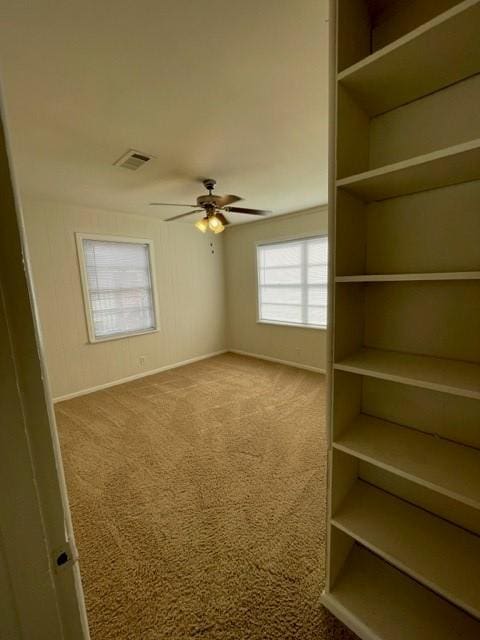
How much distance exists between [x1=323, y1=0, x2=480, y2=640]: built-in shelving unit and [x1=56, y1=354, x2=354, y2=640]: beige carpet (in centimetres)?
31

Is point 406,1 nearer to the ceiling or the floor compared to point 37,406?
nearer to the ceiling

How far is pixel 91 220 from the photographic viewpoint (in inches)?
147

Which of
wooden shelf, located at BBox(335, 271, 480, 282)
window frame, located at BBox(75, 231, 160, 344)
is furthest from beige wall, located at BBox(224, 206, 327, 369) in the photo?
wooden shelf, located at BBox(335, 271, 480, 282)

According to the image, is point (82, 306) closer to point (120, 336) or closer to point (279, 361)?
point (120, 336)

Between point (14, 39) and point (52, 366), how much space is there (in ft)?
10.8

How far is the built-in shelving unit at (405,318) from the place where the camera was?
95 centimetres

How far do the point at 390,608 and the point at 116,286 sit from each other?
4161 mm

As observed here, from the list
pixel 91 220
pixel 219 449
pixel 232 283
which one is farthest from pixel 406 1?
pixel 232 283

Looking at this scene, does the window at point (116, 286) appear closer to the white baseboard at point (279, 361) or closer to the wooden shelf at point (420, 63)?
the white baseboard at point (279, 361)

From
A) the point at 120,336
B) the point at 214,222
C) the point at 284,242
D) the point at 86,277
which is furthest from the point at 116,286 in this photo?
the point at 284,242

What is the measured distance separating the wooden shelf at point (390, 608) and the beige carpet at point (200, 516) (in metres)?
0.11

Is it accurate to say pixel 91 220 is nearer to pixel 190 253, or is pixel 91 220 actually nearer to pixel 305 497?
pixel 190 253

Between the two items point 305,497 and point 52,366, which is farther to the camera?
point 52,366

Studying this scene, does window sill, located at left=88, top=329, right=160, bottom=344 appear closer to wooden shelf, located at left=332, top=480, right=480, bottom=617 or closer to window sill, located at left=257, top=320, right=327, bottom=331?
window sill, located at left=257, top=320, right=327, bottom=331
